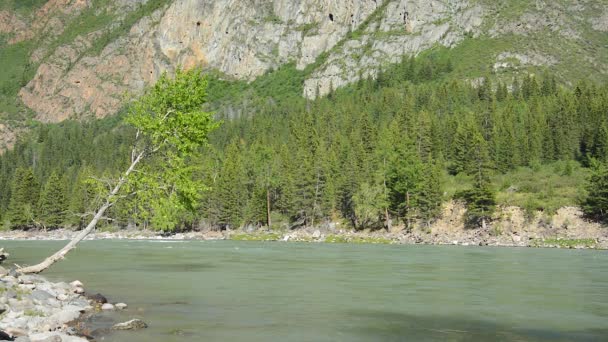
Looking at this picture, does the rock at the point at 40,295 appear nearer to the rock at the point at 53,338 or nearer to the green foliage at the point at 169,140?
the green foliage at the point at 169,140

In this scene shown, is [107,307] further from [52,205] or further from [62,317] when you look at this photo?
[52,205]

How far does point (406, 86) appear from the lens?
555ft

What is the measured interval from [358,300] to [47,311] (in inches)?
438

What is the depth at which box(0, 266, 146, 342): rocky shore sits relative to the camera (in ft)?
42.7

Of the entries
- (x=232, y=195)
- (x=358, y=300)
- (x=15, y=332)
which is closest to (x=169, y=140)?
(x=358, y=300)

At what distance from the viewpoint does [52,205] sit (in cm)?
12006

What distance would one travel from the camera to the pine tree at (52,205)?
387ft

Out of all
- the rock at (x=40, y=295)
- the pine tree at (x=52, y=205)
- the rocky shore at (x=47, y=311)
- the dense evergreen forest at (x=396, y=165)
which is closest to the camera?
the rocky shore at (x=47, y=311)

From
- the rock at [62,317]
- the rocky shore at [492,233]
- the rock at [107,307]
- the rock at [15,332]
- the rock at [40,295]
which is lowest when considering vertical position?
the rocky shore at [492,233]

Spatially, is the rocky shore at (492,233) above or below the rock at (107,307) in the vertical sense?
below

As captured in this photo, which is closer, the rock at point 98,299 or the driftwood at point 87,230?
the rock at point 98,299

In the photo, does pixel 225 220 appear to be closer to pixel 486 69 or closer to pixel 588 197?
pixel 588 197

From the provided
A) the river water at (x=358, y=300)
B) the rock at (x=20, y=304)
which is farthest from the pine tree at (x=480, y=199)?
the rock at (x=20, y=304)

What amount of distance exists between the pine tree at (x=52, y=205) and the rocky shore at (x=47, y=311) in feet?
347
